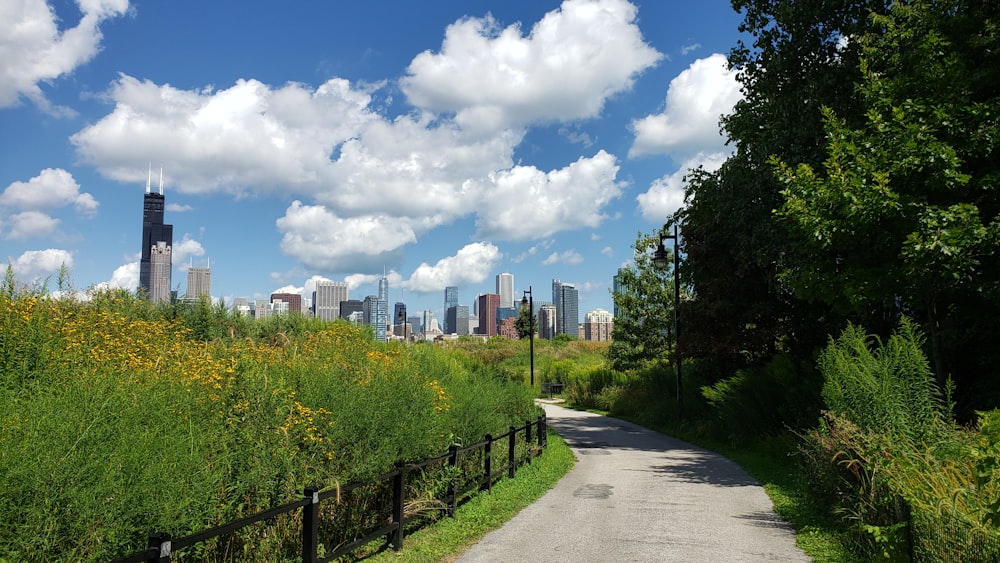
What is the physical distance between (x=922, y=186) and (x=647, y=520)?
8.20 meters

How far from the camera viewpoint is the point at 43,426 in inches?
173

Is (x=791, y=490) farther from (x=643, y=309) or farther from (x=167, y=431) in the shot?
(x=643, y=309)

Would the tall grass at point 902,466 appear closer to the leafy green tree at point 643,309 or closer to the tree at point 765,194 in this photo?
the tree at point 765,194

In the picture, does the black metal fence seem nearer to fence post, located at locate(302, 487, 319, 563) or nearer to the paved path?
fence post, located at locate(302, 487, 319, 563)

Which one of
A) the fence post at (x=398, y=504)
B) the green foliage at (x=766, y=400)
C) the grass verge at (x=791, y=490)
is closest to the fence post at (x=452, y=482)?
the fence post at (x=398, y=504)

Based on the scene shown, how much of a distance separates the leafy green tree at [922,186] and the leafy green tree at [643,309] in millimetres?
20890

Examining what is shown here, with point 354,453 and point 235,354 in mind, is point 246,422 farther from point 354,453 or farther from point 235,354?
point 235,354

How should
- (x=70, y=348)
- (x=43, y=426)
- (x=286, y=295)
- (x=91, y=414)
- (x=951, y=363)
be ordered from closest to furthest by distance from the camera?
(x=43, y=426) → (x=91, y=414) → (x=70, y=348) → (x=951, y=363) → (x=286, y=295)

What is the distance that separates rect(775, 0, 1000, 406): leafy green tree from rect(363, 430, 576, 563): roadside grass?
6824 millimetres

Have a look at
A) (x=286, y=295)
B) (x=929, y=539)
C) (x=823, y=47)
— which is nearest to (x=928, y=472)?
(x=929, y=539)

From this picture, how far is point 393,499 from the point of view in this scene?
25.5 ft

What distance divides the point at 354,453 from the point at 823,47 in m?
16.0

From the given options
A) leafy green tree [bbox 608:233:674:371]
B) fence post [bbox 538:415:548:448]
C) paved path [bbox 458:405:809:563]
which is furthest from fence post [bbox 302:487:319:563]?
leafy green tree [bbox 608:233:674:371]

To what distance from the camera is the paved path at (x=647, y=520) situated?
300 inches
